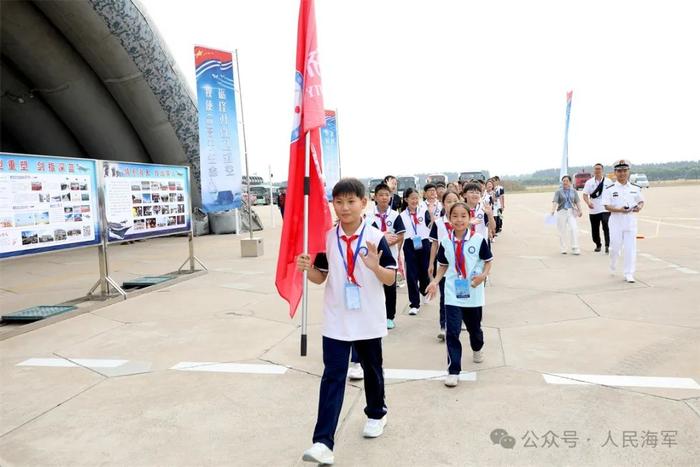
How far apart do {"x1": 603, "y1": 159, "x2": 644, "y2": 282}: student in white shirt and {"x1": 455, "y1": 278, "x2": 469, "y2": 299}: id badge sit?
4.60m

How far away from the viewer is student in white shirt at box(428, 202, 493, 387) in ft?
13.0

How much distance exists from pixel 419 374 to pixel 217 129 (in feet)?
28.8

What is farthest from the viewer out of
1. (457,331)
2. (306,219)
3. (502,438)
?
(457,331)

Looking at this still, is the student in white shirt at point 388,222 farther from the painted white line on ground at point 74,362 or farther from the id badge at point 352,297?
the painted white line on ground at point 74,362

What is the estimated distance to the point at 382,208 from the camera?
18.3 feet

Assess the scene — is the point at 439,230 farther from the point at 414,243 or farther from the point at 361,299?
the point at 361,299

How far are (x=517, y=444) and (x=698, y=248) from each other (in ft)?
32.2

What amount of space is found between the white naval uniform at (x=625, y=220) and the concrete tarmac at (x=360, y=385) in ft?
1.62

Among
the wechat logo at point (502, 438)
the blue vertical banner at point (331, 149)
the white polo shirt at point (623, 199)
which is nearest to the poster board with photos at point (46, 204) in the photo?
the wechat logo at point (502, 438)

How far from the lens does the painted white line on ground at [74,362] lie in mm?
4445

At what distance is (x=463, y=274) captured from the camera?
4.06 m

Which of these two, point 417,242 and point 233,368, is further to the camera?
point 417,242

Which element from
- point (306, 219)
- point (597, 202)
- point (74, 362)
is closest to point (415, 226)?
point (306, 219)

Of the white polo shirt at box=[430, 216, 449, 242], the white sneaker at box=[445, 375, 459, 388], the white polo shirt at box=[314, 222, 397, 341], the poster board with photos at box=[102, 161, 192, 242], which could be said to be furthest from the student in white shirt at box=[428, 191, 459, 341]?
the poster board with photos at box=[102, 161, 192, 242]
